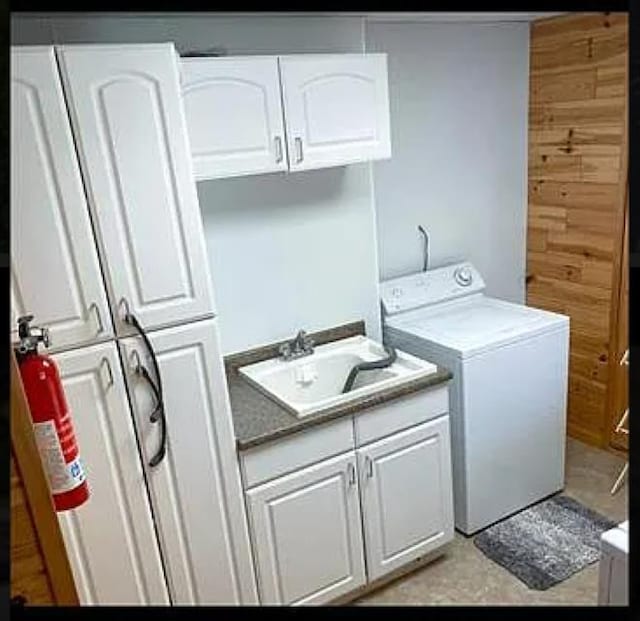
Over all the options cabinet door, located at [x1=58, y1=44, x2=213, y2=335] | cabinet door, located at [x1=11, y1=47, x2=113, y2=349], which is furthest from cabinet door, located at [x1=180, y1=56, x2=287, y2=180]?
cabinet door, located at [x1=11, y1=47, x2=113, y2=349]

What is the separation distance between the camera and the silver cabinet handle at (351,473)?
1.84 metres

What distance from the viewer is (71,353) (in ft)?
4.42

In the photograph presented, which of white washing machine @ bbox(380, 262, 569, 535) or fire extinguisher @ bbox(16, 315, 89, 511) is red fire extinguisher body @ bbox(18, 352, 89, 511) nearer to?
fire extinguisher @ bbox(16, 315, 89, 511)

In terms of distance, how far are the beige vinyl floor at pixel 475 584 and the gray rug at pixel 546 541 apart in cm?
3

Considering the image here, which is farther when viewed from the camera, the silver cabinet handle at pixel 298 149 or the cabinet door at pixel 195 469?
the silver cabinet handle at pixel 298 149

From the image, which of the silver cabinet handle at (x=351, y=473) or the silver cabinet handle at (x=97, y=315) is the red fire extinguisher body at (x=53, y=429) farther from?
the silver cabinet handle at (x=351, y=473)

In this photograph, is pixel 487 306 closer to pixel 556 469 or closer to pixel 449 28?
pixel 556 469

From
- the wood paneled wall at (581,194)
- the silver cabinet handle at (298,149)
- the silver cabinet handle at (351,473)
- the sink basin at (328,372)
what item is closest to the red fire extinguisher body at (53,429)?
the sink basin at (328,372)

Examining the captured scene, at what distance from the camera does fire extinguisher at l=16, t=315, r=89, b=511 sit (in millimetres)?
1110

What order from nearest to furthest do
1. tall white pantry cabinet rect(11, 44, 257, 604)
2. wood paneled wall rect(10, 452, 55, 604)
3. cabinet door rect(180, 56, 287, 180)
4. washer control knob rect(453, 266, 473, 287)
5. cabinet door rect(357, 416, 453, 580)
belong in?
1. wood paneled wall rect(10, 452, 55, 604)
2. tall white pantry cabinet rect(11, 44, 257, 604)
3. cabinet door rect(180, 56, 287, 180)
4. cabinet door rect(357, 416, 453, 580)
5. washer control knob rect(453, 266, 473, 287)

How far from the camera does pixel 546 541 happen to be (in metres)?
2.18

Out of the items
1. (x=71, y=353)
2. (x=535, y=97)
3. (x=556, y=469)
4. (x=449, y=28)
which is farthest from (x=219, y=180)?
(x=556, y=469)

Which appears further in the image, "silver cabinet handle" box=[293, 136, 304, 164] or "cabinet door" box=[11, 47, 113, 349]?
"silver cabinet handle" box=[293, 136, 304, 164]

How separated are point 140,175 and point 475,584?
170 centimetres
